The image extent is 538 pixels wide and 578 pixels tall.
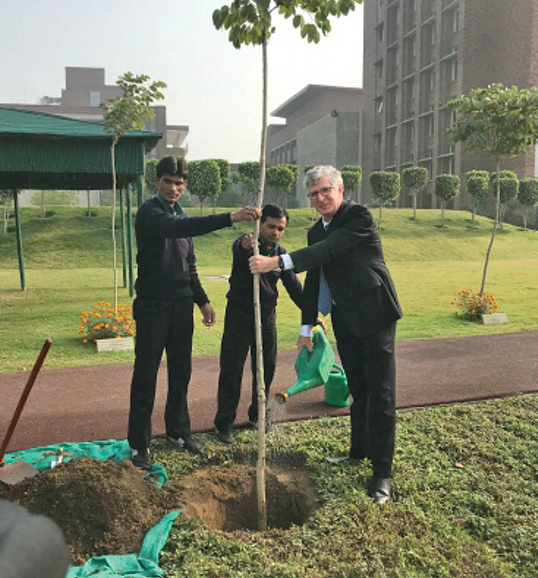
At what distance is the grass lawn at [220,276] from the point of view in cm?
943

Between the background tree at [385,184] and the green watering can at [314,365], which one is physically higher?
the background tree at [385,184]

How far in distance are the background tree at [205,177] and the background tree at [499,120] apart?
20.1 meters

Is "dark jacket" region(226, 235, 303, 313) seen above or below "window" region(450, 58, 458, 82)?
below

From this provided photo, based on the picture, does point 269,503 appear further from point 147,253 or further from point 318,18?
point 318,18

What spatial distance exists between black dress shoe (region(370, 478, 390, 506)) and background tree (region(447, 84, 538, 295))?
8.39 m

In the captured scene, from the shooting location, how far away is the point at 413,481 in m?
3.67

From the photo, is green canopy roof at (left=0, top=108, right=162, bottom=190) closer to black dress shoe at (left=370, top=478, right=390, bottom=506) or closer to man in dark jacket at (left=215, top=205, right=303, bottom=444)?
man in dark jacket at (left=215, top=205, right=303, bottom=444)

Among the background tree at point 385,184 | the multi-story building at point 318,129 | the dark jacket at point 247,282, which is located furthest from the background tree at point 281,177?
the dark jacket at point 247,282

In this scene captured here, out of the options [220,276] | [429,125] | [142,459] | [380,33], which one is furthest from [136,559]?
[380,33]

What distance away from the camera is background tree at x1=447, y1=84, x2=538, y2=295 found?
9.92m

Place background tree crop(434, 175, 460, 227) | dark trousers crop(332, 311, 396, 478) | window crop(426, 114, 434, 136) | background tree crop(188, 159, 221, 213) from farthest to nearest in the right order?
window crop(426, 114, 434, 136) < background tree crop(434, 175, 460, 227) < background tree crop(188, 159, 221, 213) < dark trousers crop(332, 311, 396, 478)

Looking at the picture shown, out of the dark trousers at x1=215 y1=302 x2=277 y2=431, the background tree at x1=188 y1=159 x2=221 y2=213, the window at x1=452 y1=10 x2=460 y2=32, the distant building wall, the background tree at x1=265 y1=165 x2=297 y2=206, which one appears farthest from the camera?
the distant building wall

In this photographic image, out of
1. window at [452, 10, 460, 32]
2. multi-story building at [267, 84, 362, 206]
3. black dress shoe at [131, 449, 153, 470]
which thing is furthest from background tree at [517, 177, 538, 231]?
black dress shoe at [131, 449, 153, 470]

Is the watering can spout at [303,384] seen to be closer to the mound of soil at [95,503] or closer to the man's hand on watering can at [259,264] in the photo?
the mound of soil at [95,503]
